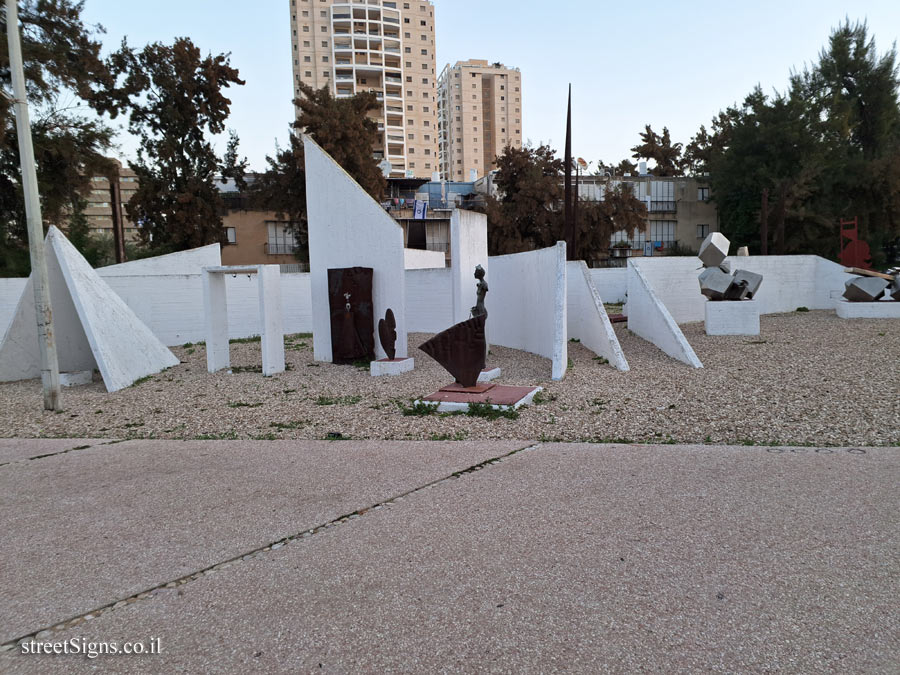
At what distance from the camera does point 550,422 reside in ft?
20.7

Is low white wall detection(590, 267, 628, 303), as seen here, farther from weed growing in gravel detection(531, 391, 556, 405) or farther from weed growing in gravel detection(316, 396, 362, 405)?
weed growing in gravel detection(316, 396, 362, 405)

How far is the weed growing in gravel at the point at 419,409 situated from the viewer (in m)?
6.94

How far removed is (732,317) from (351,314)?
27.5 feet

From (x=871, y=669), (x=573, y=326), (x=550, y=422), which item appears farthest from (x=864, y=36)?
(x=871, y=669)

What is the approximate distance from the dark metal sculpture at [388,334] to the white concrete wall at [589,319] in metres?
3.50

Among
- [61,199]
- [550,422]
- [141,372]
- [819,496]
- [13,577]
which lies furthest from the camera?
[61,199]

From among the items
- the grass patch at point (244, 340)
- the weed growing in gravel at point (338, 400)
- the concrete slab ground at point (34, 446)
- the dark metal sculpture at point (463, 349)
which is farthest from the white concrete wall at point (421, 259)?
the concrete slab ground at point (34, 446)

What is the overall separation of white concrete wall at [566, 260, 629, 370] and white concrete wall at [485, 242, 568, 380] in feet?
2.57

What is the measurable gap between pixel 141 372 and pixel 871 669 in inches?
414

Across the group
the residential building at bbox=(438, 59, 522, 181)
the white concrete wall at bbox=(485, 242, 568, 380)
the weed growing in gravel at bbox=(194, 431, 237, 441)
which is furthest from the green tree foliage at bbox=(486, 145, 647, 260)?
the residential building at bbox=(438, 59, 522, 181)

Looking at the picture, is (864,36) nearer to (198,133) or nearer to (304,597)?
(198,133)

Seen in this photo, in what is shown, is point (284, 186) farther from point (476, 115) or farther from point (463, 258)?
point (476, 115)

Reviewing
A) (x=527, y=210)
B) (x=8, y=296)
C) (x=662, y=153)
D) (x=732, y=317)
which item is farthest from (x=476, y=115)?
(x=8, y=296)

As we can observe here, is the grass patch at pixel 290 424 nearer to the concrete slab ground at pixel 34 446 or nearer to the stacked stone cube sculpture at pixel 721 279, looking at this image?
the concrete slab ground at pixel 34 446
